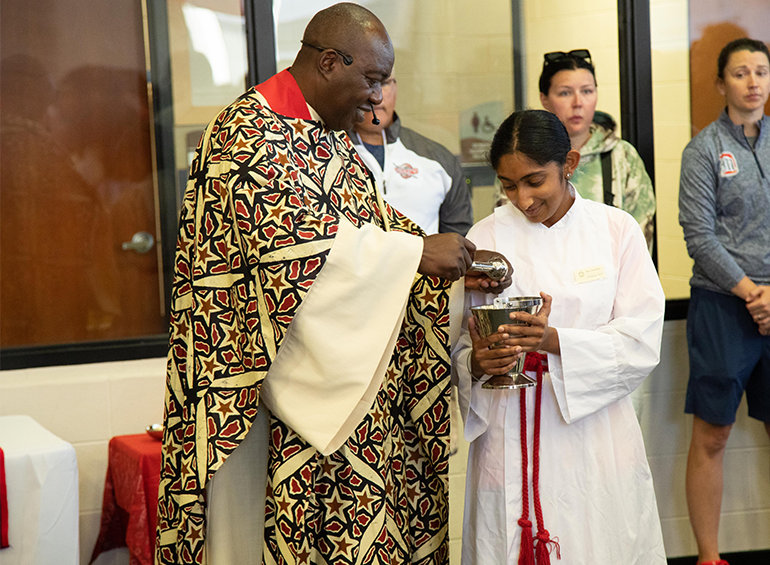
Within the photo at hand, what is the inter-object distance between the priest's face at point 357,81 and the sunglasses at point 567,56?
1.40 metres

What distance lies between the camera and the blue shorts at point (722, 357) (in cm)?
306

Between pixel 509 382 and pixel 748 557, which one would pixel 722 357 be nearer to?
pixel 748 557

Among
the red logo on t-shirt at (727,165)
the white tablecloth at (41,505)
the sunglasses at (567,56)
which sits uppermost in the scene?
the sunglasses at (567,56)

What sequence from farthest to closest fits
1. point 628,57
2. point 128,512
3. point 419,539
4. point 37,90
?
1. point 628,57
2. point 37,90
3. point 128,512
4. point 419,539

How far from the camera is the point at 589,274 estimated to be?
1.97m

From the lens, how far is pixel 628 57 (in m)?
3.42

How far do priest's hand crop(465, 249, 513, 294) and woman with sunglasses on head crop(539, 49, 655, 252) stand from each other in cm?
125

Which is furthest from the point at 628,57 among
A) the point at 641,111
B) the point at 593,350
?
the point at 593,350

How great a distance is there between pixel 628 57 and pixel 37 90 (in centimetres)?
232

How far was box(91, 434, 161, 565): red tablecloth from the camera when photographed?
246 cm

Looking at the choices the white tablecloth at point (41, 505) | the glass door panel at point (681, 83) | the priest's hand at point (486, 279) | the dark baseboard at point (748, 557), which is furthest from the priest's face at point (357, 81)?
the dark baseboard at point (748, 557)

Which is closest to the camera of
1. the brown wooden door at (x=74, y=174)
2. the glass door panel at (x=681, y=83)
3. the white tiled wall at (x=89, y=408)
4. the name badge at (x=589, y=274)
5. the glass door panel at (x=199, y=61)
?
the name badge at (x=589, y=274)

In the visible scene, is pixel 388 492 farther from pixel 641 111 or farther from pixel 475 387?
pixel 641 111

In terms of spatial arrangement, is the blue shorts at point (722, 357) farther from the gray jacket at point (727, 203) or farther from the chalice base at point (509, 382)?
the chalice base at point (509, 382)
